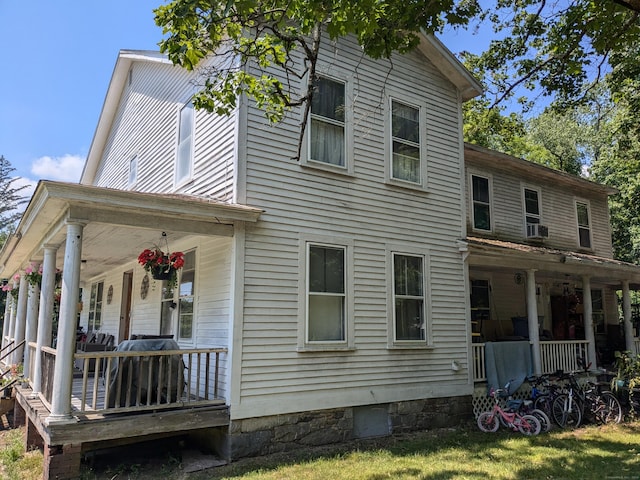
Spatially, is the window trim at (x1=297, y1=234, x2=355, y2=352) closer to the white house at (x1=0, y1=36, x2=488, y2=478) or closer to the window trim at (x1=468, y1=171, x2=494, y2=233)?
the white house at (x1=0, y1=36, x2=488, y2=478)

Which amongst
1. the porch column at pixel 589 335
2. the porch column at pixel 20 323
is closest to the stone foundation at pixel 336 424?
the porch column at pixel 589 335

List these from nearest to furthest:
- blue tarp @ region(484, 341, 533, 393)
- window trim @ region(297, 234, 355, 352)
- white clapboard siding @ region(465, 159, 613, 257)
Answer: window trim @ region(297, 234, 355, 352)
blue tarp @ region(484, 341, 533, 393)
white clapboard siding @ region(465, 159, 613, 257)

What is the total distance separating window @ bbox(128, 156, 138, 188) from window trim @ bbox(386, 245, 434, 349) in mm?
7078

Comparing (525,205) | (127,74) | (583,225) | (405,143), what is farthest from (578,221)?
(127,74)

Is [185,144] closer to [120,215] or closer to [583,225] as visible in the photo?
[120,215]

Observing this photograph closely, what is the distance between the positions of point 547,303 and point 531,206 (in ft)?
10.3

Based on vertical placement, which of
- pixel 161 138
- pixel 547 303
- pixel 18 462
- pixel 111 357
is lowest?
pixel 18 462

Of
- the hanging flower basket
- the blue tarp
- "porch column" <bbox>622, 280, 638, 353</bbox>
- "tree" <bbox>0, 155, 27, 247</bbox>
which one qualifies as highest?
"tree" <bbox>0, 155, 27, 247</bbox>

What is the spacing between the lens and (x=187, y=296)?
28.4ft

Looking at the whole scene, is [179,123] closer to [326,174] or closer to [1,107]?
[326,174]

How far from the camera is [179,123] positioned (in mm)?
9961

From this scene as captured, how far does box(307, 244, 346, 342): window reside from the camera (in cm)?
790

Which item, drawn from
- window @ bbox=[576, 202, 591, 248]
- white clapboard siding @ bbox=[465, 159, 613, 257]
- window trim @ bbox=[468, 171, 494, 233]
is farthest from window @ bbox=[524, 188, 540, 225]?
window @ bbox=[576, 202, 591, 248]

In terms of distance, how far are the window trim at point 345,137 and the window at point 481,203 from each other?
199 inches
